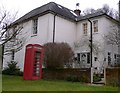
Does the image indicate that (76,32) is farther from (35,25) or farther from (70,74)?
(70,74)

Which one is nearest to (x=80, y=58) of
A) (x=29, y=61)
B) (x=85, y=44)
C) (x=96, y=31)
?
(x=85, y=44)

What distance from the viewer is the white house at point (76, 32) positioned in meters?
24.7

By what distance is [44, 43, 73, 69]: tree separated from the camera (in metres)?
19.2

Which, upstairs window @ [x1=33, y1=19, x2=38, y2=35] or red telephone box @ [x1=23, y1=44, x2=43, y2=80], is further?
upstairs window @ [x1=33, y1=19, x2=38, y2=35]

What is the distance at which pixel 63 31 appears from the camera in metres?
26.5

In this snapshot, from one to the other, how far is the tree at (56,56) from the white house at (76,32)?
312cm

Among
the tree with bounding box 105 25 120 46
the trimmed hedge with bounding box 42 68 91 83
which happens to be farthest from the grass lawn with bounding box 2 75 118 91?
the tree with bounding box 105 25 120 46

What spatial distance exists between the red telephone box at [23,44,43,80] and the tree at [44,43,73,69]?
3.02 metres

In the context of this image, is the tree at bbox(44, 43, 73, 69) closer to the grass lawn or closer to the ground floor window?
the ground floor window

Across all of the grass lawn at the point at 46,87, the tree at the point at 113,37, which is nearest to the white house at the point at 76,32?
the tree at the point at 113,37

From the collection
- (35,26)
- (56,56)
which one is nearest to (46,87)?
(56,56)

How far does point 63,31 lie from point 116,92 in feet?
55.2

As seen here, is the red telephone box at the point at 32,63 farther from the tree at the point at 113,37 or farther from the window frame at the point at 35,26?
the tree at the point at 113,37

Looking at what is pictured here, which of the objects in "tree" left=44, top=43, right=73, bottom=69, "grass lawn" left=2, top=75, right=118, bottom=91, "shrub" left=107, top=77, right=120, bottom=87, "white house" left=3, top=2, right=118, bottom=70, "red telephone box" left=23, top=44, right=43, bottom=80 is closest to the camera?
"grass lawn" left=2, top=75, right=118, bottom=91
